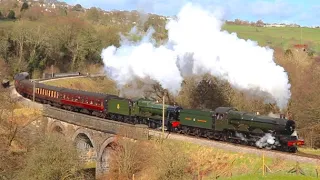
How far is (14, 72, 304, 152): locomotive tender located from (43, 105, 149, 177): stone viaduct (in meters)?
2.98

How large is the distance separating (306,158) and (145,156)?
41.0 feet

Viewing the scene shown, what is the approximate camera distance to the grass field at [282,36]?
313 feet

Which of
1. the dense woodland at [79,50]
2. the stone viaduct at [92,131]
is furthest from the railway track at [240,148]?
the dense woodland at [79,50]

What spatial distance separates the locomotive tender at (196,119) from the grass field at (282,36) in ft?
148

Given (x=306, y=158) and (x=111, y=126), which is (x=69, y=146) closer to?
(x=111, y=126)

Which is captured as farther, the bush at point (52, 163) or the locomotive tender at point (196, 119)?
the locomotive tender at point (196, 119)

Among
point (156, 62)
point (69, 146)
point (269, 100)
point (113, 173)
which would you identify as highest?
point (156, 62)

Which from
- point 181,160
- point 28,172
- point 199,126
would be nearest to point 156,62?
point 199,126

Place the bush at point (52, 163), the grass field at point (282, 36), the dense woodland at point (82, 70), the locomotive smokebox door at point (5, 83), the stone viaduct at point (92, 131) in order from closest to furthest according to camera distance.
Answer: the bush at point (52, 163) < the dense woodland at point (82, 70) < the stone viaduct at point (92, 131) < the locomotive smokebox door at point (5, 83) < the grass field at point (282, 36)

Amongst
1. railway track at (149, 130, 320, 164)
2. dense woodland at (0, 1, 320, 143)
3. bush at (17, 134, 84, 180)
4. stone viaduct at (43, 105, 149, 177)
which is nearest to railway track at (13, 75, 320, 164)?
railway track at (149, 130, 320, 164)

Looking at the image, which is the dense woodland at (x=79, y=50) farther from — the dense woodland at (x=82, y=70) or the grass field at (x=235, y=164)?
the grass field at (x=235, y=164)

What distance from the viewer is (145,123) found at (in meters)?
45.2

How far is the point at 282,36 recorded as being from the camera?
10988 centimetres

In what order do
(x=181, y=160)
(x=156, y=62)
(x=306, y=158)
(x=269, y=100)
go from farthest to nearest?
(x=156, y=62) < (x=269, y=100) < (x=181, y=160) < (x=306, y=158)
